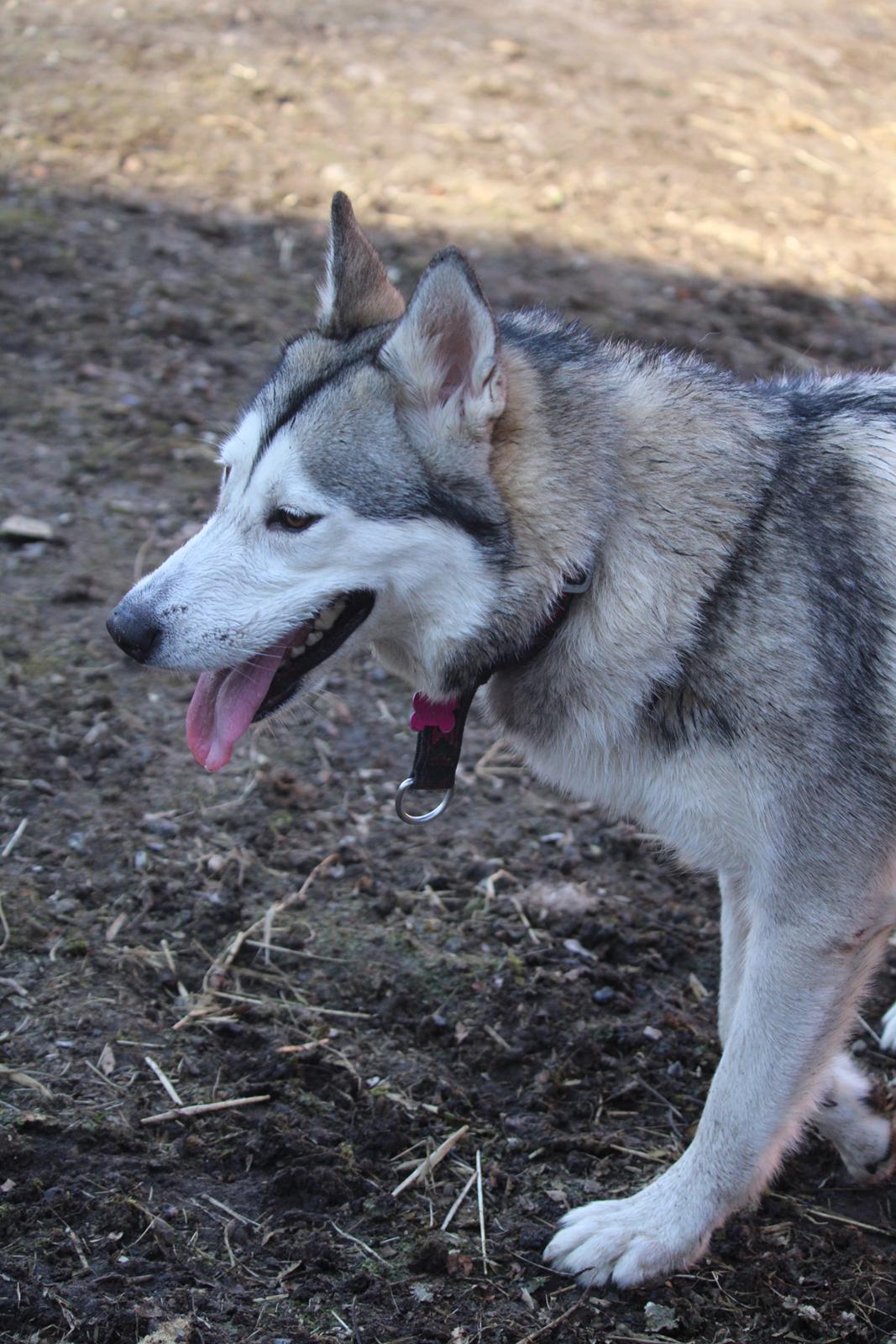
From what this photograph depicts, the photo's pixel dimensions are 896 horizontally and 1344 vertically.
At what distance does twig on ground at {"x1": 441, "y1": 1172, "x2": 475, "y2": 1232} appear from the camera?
2.89 m

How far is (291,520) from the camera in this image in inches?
111

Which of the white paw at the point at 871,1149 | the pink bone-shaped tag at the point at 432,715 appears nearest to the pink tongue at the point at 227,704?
the pink bone-shaped tag at the point at 432,715

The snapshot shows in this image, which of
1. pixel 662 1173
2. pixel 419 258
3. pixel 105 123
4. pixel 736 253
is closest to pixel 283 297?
pixel 419 258

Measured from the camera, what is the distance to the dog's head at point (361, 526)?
2756mm

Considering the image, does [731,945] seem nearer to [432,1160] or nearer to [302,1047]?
[432,1160]

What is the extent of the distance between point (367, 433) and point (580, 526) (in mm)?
520

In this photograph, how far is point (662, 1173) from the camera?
3.04 metres

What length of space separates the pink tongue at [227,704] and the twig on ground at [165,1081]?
792mm

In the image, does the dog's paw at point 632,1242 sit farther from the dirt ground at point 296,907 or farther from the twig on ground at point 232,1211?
the twig on ground at point 232,1211

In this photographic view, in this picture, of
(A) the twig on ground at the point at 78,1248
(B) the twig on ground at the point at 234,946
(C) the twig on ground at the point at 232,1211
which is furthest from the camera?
(B) the twig on ground at the point at 234,946

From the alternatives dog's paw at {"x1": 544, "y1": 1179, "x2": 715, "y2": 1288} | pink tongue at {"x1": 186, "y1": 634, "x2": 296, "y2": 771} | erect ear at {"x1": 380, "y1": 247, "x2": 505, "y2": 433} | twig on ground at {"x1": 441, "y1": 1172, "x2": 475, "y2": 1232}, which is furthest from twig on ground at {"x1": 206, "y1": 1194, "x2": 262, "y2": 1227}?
erect ear at {"x1": 380, "y1": 247, "x2": 505, "y2": 433}

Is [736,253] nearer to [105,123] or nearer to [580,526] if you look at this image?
[105,123]

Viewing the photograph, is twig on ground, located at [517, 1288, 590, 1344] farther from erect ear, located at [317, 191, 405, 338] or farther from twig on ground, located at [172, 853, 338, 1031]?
erect ear, located at [317, 191, 405, 338]

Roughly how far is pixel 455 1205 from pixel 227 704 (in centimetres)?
130
